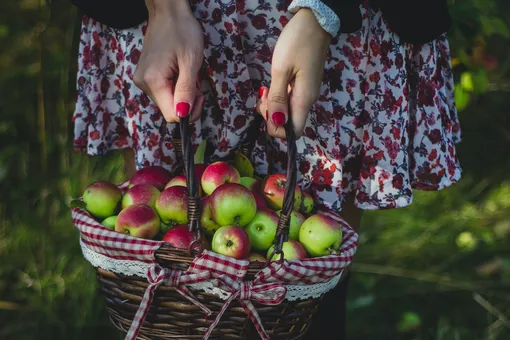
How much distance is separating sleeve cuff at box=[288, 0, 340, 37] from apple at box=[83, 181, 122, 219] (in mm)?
495

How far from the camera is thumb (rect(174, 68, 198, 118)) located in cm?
116

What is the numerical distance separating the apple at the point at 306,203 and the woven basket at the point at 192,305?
189 millimetres

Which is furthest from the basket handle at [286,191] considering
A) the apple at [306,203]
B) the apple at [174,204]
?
the apple at [306,203]

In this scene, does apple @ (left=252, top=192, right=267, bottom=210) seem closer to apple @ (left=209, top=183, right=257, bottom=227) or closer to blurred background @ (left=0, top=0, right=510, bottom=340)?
apple @ (left=209, top=183, right=257, bottom=227)

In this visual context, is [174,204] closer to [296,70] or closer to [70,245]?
[296,70]

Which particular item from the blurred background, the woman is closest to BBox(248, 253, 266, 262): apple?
the woman

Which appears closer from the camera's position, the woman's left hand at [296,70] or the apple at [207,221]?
the woman's left hand at [296,70]

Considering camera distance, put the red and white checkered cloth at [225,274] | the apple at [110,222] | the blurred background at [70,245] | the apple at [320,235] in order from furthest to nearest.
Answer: the blurred background at [70,245]
the apple at [110,222]
the apple at [320,235]
the red and white checkered cloth at [225,274]

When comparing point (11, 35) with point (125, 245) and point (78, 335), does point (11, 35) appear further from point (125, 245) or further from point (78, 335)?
point (125, 245)

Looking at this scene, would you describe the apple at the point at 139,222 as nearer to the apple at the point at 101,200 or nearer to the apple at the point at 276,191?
the apple at the point at 101,200

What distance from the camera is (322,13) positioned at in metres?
1.16

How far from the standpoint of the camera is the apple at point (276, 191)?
131 centimetres

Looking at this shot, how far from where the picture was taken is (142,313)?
3.70 ft

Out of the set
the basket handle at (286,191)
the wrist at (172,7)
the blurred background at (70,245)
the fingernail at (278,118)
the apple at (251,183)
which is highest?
the wrist at (172,7)
